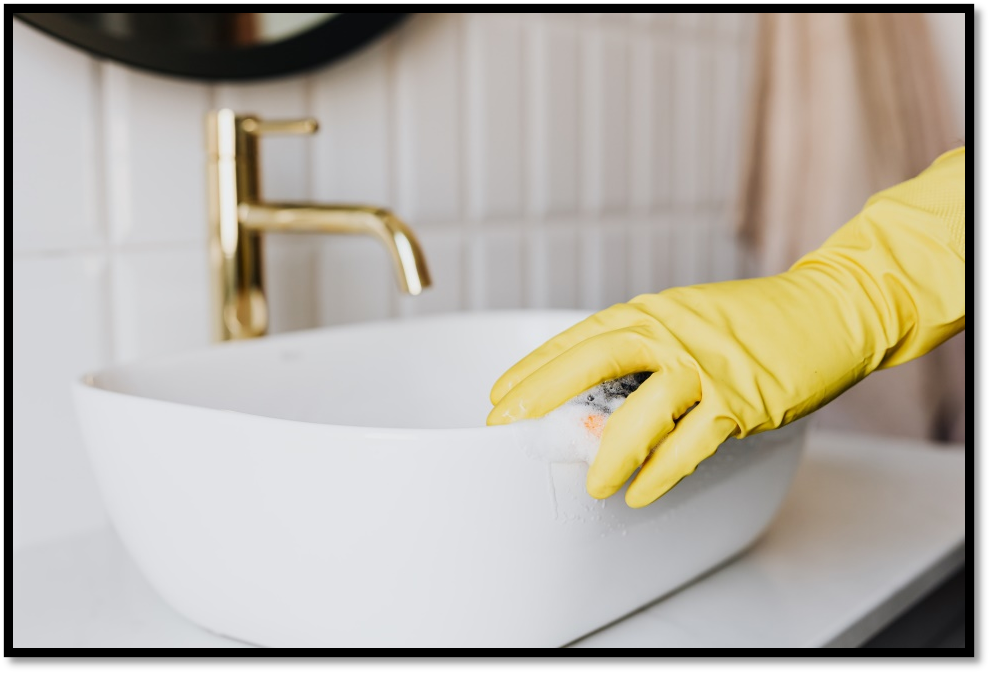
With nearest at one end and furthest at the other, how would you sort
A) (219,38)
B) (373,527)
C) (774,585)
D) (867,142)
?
(373,527)
(774,585)
(219,38)
(867,142)

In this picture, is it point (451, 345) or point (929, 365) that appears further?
point (929, 365)

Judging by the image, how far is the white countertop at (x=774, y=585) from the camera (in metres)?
0.53

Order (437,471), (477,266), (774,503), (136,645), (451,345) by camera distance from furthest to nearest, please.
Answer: (477,266) < (451,345) < (774,503) < (136,645) < (437,471)

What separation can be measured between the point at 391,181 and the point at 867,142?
1.75 ft

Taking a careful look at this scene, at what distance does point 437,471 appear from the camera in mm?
415

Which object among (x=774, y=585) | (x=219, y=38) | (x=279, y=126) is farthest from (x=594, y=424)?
(x=219, y=38)

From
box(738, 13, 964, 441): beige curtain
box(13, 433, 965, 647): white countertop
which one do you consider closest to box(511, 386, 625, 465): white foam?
box(13, 433, 965, 647): white countertop

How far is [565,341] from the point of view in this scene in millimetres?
498

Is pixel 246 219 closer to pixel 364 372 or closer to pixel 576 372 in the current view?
pixel 364 372

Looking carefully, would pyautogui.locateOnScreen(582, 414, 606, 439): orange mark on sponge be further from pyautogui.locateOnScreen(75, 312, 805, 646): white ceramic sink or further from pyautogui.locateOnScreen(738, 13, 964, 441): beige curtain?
pyautogui.locateOnScreen(738, 13, 964, 441): beige curtain

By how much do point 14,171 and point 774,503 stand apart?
0.54 meters
